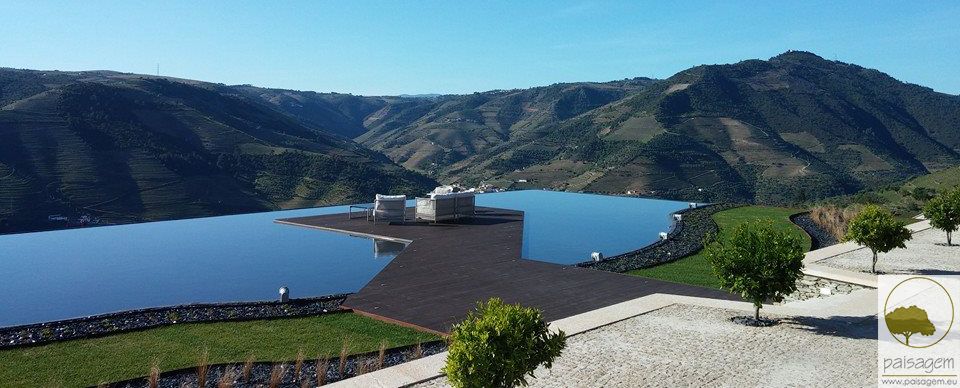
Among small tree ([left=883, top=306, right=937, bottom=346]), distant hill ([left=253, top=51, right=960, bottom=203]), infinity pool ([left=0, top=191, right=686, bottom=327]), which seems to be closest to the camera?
small tree ([left=883, top=306, right=937, bottom=346])

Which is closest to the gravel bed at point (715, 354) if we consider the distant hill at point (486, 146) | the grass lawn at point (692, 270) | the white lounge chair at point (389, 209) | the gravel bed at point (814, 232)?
the grass lawn at point (692, 270)

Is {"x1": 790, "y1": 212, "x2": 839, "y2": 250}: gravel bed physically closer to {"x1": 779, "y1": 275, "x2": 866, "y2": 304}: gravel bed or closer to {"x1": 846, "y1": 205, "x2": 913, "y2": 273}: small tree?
{"x1": 846, "y1": 205, "x2": 913, "y2": 273}: small tree

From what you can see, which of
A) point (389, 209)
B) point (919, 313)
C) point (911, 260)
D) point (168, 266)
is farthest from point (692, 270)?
point (168, 266)

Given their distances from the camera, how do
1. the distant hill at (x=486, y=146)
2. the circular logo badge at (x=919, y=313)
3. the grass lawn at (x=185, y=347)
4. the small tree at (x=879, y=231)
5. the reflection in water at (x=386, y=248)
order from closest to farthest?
1. the grass lawn at (x=185, y=347)
2. the circular logo badge at (x=919, y=313)
3. the small tree at (x=879, y=231)
4. the reflection in water at (x=386, y=248)
5. the distant hill at (x=486, y=146)

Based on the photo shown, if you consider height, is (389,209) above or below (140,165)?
below

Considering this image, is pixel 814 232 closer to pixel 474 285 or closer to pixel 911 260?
pixel 911 260

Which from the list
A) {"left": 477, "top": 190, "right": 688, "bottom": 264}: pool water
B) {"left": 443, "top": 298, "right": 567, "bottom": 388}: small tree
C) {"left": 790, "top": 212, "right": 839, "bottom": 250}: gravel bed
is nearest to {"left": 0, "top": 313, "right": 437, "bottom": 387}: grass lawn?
{"left": 443, "top": 298, "right": 567, "bottom": 388}: small tree

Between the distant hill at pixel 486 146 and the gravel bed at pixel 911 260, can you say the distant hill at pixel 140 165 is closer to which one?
the distant hill at pixel 486 146
